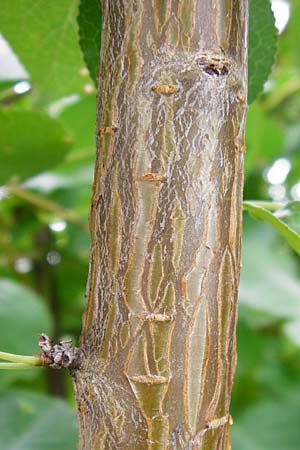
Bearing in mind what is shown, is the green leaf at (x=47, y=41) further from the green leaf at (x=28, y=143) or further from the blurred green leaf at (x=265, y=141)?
the blurred green leaf at (x=265, y=141)

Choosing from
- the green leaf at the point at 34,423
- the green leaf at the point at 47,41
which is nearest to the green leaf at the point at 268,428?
the green leaf at the point at 34,423

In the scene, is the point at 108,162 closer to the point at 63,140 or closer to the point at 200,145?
the point at 200,145

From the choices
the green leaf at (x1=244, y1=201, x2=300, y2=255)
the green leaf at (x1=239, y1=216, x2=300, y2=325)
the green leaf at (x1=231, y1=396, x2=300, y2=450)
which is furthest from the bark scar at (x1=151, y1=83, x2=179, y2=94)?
the green leaf at (x1=231, y1=396, x2=300, y2=450)

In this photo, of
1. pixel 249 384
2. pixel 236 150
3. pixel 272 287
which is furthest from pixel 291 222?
pixel 249 384

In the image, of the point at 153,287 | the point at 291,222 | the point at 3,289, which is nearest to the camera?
the point at 153,287

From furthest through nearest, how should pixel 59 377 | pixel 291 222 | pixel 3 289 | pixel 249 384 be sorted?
pixel 249 384
pixel 59 377
pixel 3 289
pixel 291 222
